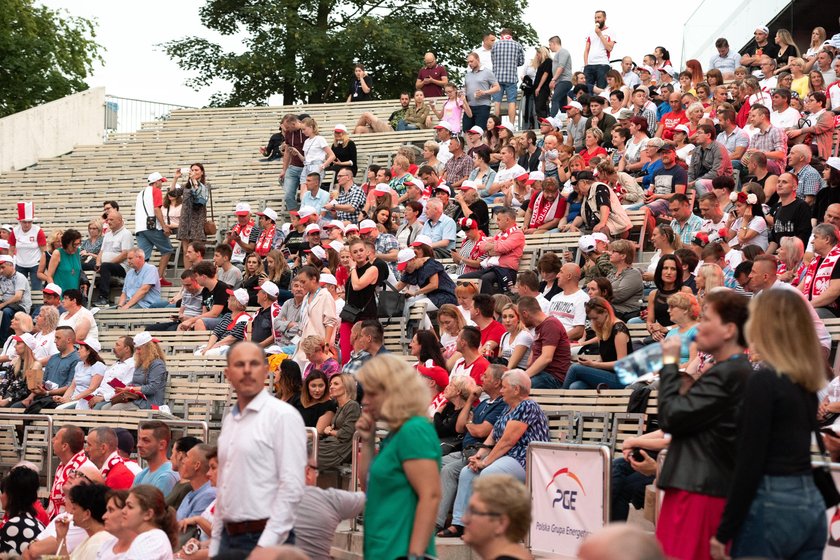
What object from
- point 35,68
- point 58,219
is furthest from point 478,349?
point 35,68

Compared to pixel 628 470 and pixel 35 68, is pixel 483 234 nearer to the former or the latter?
pixel 628 470

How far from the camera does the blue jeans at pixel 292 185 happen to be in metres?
20.9

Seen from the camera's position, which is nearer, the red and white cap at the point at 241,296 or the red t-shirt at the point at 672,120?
the red and white cap at the point at 241,296

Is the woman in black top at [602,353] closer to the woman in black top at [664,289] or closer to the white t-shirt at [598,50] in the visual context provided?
the woman in black top at [664,289]

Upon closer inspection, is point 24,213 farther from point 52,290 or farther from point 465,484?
point 465,484

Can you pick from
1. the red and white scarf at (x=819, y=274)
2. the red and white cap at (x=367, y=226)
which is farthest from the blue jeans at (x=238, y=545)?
the red and white cap at (x=367, y=226)

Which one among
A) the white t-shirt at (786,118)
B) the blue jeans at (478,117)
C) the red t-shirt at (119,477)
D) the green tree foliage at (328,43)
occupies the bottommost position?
the red t-shirt at (119,477)

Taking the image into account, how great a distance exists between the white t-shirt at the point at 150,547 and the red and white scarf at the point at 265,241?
10.5 m

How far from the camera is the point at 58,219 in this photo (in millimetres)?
22500

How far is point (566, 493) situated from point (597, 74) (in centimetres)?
1603

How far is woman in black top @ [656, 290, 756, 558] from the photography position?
16.9 ft

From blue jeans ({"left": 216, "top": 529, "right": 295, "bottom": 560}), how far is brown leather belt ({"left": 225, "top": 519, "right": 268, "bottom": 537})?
0.01 meters

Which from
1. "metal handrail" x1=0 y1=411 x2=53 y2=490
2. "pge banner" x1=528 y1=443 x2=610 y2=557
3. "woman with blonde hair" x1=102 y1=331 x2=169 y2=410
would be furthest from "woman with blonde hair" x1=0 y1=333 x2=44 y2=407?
"pge banner" x1=528 y1=443 x2=610 y2=557

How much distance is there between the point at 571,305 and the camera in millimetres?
12602
